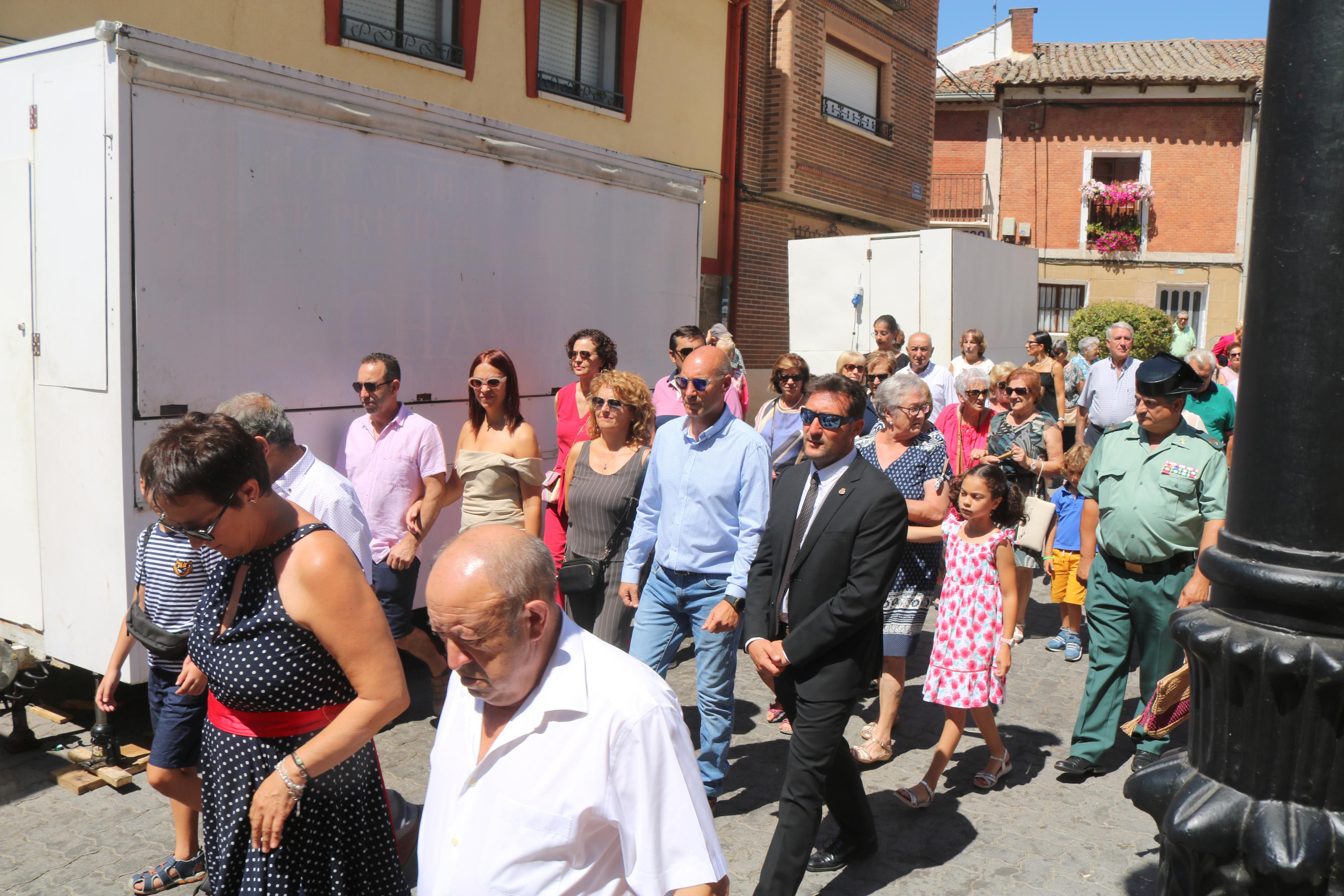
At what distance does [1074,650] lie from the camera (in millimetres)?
7203

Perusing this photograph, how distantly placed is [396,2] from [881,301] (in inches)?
257

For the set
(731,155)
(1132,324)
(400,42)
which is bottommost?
(1132,324)

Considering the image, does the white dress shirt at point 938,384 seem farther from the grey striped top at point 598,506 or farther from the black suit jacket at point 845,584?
the black suit jacket at point 845,584

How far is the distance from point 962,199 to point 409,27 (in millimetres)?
23455

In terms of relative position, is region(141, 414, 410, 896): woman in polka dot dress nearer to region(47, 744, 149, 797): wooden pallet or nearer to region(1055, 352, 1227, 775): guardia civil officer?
region(47, 744, 149, 797): wooden pallet

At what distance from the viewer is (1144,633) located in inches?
197

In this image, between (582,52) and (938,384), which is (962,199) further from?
(938,384)

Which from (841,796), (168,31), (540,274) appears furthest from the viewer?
(168,31)

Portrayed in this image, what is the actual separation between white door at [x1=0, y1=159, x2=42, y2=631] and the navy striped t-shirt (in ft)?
5.55

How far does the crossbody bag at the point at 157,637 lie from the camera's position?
Answer: 3680mm

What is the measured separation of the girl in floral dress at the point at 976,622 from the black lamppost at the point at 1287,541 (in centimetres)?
303

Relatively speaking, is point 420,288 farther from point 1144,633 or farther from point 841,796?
point 1144,633

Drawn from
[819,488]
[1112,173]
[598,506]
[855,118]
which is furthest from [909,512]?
[1112,173]

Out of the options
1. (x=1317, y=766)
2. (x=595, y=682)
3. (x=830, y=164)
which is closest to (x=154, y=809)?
(x=595, y=682)
